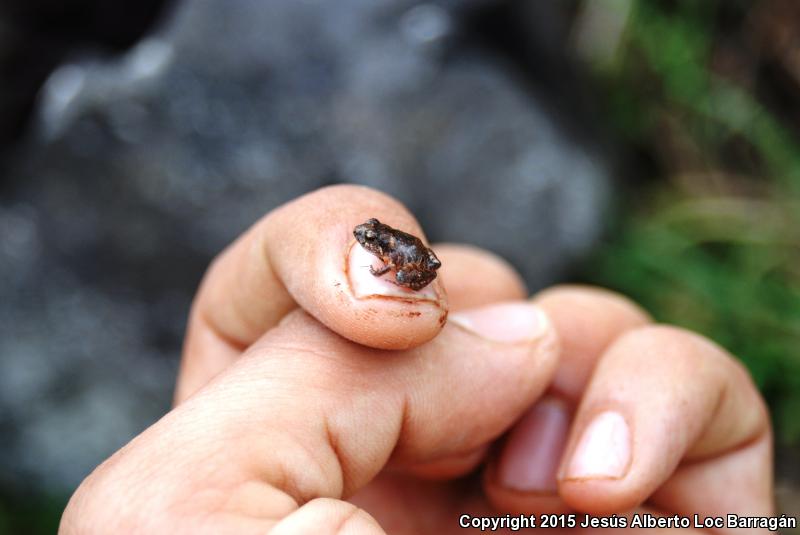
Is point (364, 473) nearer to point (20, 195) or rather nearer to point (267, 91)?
point (267, 91)

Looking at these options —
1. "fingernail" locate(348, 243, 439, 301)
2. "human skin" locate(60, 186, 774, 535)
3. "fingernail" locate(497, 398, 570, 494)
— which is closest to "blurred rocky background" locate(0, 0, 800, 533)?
"human skin" locate(60, 186, 774, 535)

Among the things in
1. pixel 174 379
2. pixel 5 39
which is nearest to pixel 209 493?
pixel 174 379

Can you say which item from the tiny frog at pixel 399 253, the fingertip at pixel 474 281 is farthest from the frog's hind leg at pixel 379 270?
the fingertip at pixel 474 281

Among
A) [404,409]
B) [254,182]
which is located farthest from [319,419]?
[254,182]

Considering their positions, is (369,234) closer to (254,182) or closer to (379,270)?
(379,270)

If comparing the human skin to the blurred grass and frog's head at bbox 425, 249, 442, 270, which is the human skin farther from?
the blurred grass

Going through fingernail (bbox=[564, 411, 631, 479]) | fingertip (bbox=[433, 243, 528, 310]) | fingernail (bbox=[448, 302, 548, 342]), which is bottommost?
fingernail (bbox=[564, 411, 631, 479])
